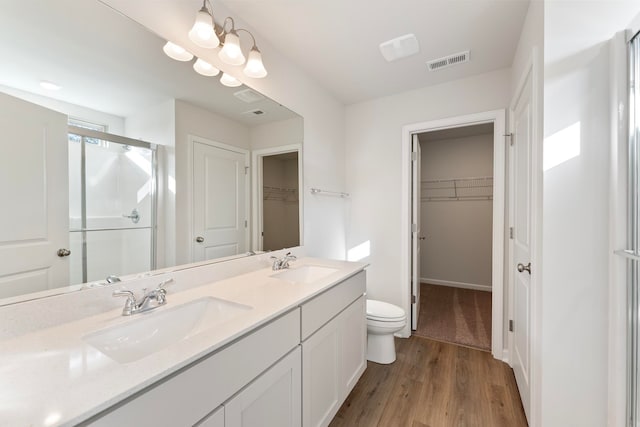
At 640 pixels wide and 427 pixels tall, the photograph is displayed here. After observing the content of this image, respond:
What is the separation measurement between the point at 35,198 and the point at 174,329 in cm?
66

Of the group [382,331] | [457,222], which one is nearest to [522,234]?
[382,331]

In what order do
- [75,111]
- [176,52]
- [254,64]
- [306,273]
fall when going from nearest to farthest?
1. [75,111]
2. [176,52]
3. [254,64]
4. [306,273]

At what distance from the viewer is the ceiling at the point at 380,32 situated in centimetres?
156

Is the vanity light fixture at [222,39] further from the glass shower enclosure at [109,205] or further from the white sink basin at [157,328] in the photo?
the white sink basin at [157,328]

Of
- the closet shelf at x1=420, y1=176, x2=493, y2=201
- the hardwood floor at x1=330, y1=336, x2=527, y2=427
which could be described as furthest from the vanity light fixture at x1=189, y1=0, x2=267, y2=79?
the closet shelf at x1=420, y1=176, x2=493, y2=201

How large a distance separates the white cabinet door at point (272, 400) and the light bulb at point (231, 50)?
1.51 metres

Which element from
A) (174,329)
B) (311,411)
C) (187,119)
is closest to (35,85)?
(187,119)

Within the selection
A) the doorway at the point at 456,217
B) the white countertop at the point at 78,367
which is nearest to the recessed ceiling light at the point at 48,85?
the white countertop at the point at 78,367

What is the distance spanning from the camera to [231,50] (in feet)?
4.62

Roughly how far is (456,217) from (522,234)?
252 centimetres

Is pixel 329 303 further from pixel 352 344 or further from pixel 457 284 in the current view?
pixel 457 284

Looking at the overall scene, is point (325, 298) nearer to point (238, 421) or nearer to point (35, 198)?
point (238, 421)

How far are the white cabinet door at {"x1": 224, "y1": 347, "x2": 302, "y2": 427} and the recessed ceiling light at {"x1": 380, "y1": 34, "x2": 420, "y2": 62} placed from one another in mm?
2034

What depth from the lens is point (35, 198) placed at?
0.89 m
